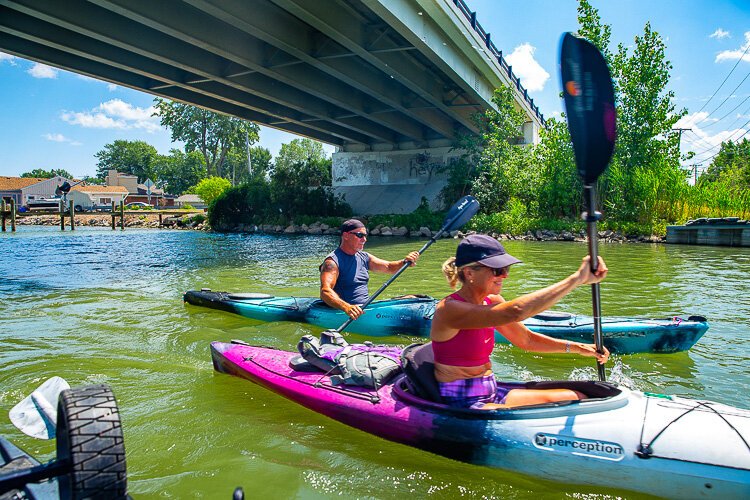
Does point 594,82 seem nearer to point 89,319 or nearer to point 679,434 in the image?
point 679,434

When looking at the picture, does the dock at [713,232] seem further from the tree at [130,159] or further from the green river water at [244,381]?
the tree at [130,159]

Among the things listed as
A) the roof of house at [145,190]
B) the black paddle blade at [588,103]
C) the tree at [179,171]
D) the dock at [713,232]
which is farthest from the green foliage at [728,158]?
the roof of house at [145,190]

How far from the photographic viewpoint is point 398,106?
19391 millimetres

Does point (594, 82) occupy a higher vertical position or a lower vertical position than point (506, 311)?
higher

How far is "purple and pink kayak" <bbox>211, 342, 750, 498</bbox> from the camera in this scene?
7.80ft

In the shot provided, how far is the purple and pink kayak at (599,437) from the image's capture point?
238 centimetres

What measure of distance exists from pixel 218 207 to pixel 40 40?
59.7 ft

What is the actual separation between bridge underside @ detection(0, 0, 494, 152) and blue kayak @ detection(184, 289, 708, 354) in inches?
266

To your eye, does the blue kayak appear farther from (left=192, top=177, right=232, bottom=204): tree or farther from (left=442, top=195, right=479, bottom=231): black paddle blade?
(left=192, top=177, right=232, bottom=204): tree

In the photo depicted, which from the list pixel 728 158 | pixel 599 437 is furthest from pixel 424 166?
pixel 728 158

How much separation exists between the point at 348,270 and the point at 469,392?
9.18 feet

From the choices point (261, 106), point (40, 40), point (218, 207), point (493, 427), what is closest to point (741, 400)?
point (493, 427)

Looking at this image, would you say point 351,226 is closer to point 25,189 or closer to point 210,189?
point 210,189

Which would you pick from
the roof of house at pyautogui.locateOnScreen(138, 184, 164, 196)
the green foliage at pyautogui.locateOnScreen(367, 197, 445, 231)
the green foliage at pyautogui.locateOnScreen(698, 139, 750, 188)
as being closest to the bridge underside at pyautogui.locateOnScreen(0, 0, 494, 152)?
the green foliage at pyautogui.locateOnScreen(367, 197, 445, 231)
